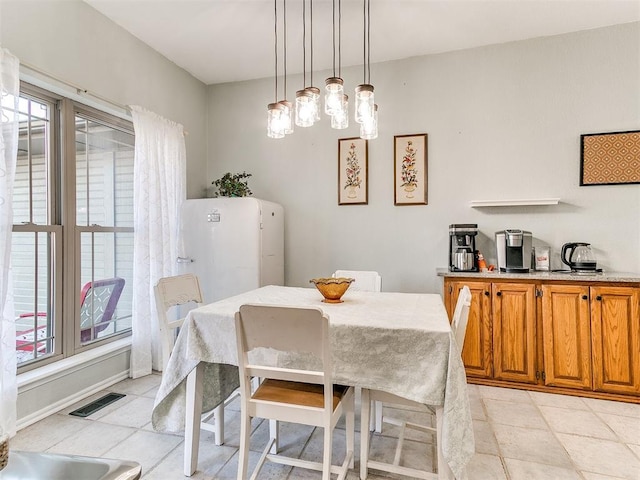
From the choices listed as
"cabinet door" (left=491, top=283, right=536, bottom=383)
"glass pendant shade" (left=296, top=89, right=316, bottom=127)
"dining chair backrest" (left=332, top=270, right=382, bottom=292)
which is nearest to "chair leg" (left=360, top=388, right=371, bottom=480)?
"dining chair backrest" (left=332, top=270, right=382, bottom=292)

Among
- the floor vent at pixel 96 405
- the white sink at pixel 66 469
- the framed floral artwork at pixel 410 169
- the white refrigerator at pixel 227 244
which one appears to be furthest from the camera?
the framed floral artwork at pixel 410 169

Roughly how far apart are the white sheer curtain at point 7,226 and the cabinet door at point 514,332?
332 centimetres

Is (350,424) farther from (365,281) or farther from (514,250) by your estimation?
(514,250)

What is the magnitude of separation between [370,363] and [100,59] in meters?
3.01

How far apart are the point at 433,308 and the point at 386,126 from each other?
2.22 metres

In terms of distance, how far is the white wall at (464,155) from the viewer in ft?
9.81

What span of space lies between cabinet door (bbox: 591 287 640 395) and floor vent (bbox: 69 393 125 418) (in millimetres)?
3610

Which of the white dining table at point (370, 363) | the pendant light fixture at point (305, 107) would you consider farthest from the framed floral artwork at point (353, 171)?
the white dining table at point (370, 363)

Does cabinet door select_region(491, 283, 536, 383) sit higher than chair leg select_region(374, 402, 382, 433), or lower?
higher

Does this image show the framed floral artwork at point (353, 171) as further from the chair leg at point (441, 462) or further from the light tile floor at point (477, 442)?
the chair leg at point (441, 462)

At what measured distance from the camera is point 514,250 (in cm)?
300

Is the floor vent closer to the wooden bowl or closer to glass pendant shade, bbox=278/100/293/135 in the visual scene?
the wooden bowl

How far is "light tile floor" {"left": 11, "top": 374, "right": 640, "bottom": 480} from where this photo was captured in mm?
1823

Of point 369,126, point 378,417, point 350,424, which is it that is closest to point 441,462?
point 350,424
